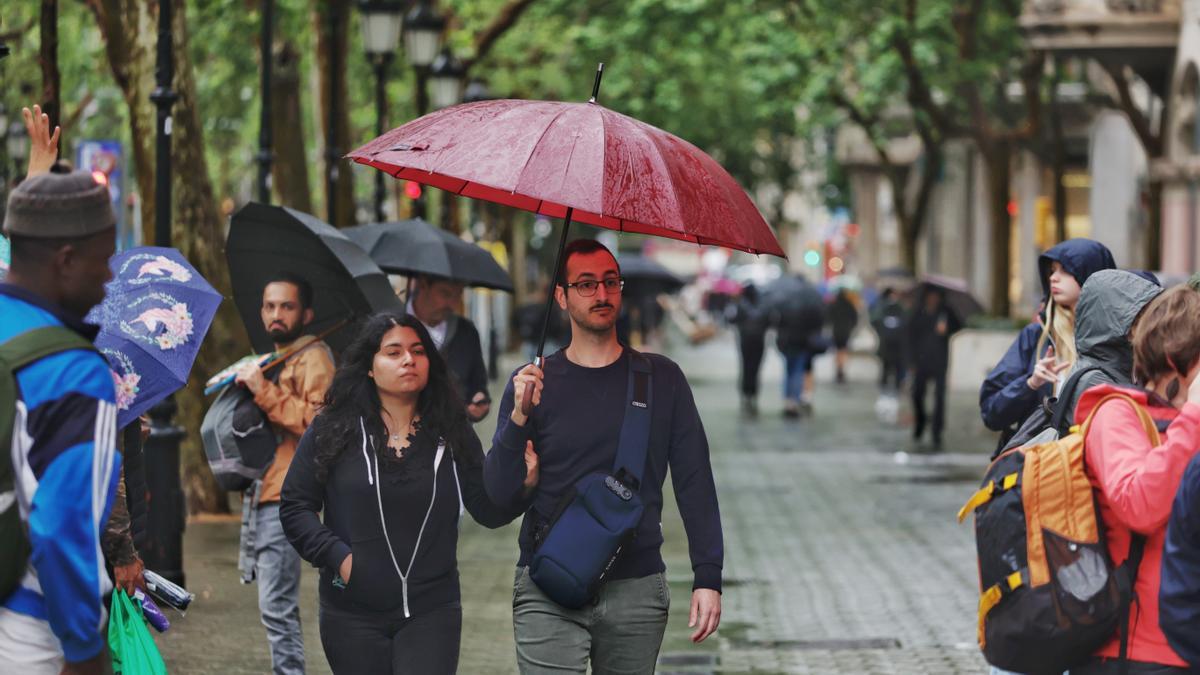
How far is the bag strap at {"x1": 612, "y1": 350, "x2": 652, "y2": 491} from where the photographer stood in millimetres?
5695

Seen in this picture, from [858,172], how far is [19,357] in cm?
5925

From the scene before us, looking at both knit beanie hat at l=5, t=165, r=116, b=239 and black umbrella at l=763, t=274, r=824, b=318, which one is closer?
knit beanie hat at l=5, t=165, r=116, b=239

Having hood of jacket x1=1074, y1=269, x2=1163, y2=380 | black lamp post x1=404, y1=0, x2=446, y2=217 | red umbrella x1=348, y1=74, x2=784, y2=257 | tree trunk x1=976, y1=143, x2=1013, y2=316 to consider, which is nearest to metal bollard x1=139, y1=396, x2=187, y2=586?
red umbrella x1=348, y1=74, x2=784, y2=257

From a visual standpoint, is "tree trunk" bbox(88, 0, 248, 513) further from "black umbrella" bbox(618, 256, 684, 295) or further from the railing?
"black umbrella" bbox(618, 256, 684, 295)

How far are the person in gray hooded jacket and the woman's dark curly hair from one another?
5.71 feet

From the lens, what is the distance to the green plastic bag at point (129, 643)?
464cm

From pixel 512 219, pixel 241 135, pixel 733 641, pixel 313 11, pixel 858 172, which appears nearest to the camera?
pixel 733 641

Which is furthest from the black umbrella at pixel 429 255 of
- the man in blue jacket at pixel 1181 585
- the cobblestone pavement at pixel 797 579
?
Result: the man in blue jacket at pixel 1181 585

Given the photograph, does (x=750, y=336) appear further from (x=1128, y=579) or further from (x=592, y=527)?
(x=1128, y=579)

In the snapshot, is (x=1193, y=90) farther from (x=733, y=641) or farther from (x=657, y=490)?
(x=657, y=490)

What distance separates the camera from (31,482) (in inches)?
158

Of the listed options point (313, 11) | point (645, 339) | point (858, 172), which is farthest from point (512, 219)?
point (313, 11)

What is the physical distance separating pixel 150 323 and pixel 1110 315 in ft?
9.16

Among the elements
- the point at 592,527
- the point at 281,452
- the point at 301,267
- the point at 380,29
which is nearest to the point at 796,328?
the point at 380,29
